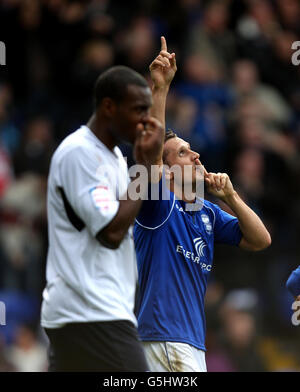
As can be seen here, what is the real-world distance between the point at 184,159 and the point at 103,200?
1.40 m

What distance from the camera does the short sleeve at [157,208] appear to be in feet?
17.7

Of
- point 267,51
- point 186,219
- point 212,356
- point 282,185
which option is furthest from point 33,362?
point 267,51

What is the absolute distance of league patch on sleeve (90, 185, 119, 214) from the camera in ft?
14.3

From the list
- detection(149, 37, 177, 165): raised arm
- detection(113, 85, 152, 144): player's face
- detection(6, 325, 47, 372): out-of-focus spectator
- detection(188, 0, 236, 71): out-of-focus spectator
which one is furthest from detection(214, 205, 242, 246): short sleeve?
detection(188, 0, 236, 71): out-of-focus spectator

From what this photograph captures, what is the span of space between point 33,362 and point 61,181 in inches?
218

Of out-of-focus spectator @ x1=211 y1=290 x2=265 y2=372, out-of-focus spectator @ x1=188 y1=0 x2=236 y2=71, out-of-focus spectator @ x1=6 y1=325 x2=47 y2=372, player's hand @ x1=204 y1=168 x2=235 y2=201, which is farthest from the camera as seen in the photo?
out-of-focus spectator @ x1=188 y1=0 x2=236 y2=71

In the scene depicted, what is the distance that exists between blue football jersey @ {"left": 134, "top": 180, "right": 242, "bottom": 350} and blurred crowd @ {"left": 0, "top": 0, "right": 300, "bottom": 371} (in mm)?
3412

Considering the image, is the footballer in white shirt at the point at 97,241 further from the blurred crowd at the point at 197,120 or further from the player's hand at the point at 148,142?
the blurred crowd at the point at 197,120

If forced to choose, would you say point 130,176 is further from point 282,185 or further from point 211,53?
point 211,53

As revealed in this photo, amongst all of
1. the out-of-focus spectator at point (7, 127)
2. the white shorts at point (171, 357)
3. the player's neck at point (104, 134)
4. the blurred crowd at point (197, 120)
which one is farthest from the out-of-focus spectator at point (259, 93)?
the player's neck at point (104, 134)

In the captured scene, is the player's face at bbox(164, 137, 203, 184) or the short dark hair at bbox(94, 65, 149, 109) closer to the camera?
the short dark hair at bbox(94, 65, 149, 109)

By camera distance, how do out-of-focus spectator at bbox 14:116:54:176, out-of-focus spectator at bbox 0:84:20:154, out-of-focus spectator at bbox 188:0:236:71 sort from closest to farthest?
out-of-focus spectator at bbox 14:116:54:176 < out-of-focus spectator at bbox 0:84:20:154 < out-of-focus spectator at bbox 188:0:236:71

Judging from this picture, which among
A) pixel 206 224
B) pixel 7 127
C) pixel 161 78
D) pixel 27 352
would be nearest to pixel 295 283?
pixel 206 224

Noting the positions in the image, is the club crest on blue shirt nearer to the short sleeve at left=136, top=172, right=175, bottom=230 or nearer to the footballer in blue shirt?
the footballer in blue shirt
